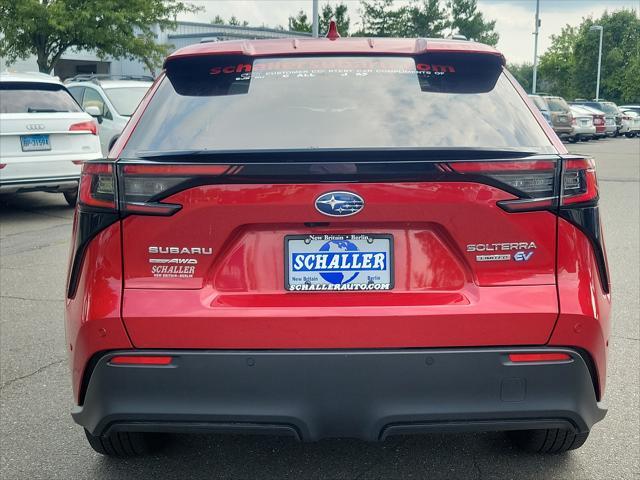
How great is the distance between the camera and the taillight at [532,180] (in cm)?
269

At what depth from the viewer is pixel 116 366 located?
2752mm

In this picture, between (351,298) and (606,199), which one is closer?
(351,298)

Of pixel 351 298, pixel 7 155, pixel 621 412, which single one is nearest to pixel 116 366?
pixel 351 298

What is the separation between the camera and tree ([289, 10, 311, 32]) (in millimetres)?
77375

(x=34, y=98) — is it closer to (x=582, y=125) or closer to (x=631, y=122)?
(x=582, y=125)

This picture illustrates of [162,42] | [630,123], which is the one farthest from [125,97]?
[630,123]

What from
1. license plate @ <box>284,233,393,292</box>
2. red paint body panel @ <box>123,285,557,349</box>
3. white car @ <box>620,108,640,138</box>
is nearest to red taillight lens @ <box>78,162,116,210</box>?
red paint body panel @ <box>123,285,557,349</box>

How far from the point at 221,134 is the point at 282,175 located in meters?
0.33

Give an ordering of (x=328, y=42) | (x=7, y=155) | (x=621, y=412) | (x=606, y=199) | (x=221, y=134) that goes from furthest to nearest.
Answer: (x=606, y=199) → (x=7, y=155) → (x=621, y=412) → (x=328, y=42) → (x=221, y=134)

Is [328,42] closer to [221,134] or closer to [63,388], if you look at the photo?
[221,134]

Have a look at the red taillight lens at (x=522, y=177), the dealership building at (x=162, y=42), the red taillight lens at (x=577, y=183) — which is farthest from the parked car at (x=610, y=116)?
the red taillight lens at (x=522, y=177)

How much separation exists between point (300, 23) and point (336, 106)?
81.0 metres

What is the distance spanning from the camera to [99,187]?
2.81 metres

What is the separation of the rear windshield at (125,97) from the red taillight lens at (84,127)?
341cm
